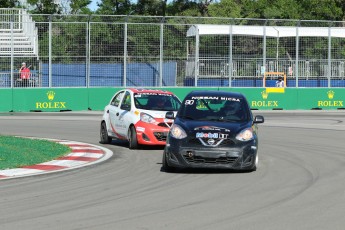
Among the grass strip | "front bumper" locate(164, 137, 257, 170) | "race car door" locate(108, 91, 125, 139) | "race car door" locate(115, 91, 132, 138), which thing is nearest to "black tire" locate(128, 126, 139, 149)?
"race car door" locate(115, 91, 132, 138)

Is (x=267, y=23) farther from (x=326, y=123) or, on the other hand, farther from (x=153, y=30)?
(x=326, y=123)

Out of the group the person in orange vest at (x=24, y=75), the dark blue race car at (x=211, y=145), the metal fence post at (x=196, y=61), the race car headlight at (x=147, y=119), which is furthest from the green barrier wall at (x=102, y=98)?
the dark blue race car at (x=211, y=145)

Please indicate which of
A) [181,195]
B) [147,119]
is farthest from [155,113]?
[181,195]

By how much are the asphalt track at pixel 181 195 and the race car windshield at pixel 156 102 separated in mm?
1147

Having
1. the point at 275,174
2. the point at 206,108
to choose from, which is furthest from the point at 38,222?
the point at 206,108

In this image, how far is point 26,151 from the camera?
57.3 ft

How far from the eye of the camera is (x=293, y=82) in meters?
39.0

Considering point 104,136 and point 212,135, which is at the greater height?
point 212,135

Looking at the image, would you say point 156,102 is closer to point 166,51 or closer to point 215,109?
point 215,109

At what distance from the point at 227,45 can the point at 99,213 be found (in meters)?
28.5

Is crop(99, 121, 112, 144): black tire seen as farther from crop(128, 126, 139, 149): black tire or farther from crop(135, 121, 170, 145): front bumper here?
crop(135, 121, 170, 145): front bumper

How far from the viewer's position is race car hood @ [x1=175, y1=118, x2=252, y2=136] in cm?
1441

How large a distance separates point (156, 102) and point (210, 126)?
538cm

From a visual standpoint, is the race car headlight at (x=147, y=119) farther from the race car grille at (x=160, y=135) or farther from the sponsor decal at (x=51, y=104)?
the sponsor decal at (x=51, y=104)
